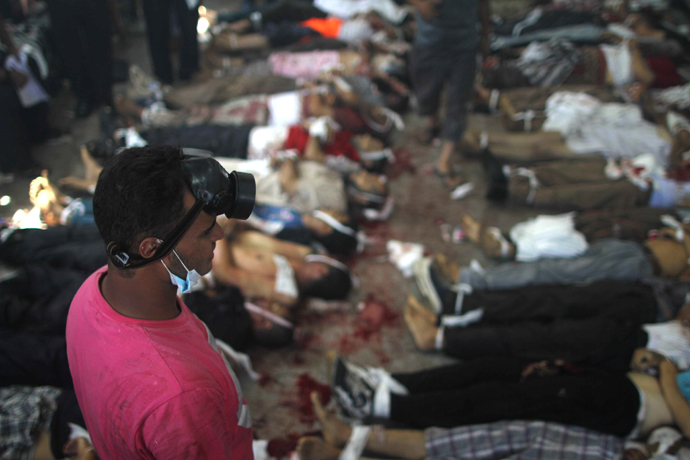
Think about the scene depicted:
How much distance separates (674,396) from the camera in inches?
84.0

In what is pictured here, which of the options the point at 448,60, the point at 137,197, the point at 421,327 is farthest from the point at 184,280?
the point at 448,60

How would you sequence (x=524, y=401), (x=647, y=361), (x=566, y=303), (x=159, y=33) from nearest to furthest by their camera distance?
(x=524, y=401) → (x=647, y=361) → (x=566, y=303) → (x=159, y=33)

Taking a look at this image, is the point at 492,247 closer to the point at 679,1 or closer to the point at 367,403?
the point at 367,403

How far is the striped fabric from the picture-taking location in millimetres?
1960

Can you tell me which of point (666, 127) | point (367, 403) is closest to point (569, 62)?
point (666, 127)

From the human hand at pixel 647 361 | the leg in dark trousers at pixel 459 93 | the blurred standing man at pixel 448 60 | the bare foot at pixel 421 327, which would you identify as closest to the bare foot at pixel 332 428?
the bare foot at pixel 421 327

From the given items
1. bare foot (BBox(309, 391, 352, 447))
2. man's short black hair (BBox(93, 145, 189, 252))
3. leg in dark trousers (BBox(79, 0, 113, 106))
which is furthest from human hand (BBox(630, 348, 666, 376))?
leg in dark trousers (BBox(79, 0, 113, 106))

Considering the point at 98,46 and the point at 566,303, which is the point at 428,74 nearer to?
the point at 566,303

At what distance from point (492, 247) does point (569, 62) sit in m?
2.97

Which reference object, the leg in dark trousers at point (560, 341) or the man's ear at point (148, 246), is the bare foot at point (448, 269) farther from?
the man's ear at point (148, 246)

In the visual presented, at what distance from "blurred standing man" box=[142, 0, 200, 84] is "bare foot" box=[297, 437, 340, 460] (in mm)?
4656

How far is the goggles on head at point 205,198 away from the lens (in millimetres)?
1065

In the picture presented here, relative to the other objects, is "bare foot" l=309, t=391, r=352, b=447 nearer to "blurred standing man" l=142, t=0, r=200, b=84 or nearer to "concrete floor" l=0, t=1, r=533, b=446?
"concrete floor" l=0, t=1, r=533, b=446

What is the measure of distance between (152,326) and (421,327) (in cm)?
193
